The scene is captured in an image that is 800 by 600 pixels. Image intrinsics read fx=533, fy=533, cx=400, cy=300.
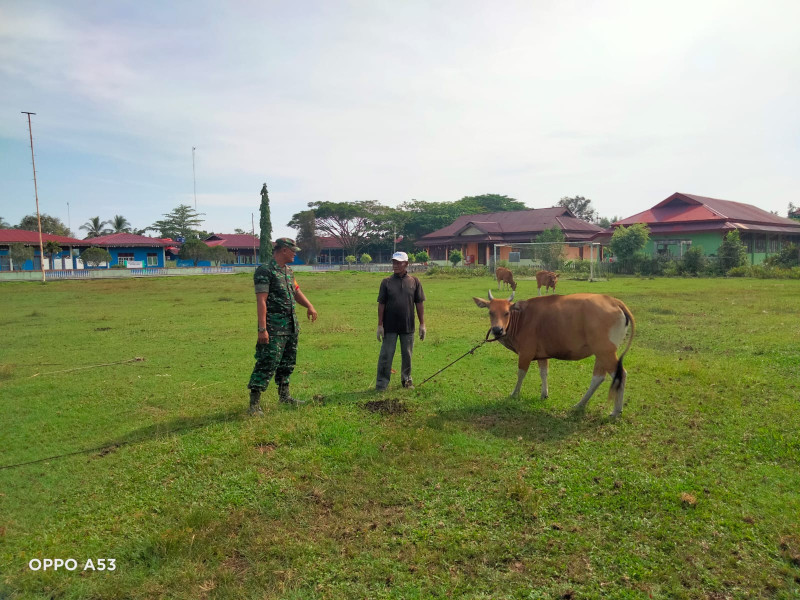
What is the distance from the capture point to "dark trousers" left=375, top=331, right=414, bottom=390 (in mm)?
7512

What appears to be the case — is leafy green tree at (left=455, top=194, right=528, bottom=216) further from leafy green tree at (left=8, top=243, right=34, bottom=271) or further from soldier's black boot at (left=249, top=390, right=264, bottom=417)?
soldier's black boot at (left=249, top=390, right=264, bottom=417)

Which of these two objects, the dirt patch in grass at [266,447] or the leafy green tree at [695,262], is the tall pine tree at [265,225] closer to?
the leafy green tree at [695,262]

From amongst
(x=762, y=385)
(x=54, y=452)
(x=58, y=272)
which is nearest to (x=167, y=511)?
(x=54, y=452)

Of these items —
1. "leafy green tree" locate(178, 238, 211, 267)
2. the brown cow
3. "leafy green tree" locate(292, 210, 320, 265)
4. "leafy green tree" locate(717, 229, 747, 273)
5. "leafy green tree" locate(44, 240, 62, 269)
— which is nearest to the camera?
the brown cow

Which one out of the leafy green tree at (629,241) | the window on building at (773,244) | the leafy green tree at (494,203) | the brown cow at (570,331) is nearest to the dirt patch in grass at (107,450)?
the brown cow at (570,331)

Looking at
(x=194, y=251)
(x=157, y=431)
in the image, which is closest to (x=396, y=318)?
(x=157, y=431)

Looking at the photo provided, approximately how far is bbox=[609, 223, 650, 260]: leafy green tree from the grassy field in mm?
28377

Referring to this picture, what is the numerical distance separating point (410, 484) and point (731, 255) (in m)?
36.0

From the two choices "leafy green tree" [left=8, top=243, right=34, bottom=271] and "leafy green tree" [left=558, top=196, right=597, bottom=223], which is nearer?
"leafy green tree" [left=8, top=243, right=34, bottom=271]

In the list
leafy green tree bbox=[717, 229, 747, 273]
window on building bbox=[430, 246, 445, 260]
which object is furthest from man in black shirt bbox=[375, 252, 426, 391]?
window on building bbox=[430, 246, 445, 260]

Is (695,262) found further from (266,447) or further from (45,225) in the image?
(45,225)

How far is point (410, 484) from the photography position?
4676mm

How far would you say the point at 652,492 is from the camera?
14.5 ft

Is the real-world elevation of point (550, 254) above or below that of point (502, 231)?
below
